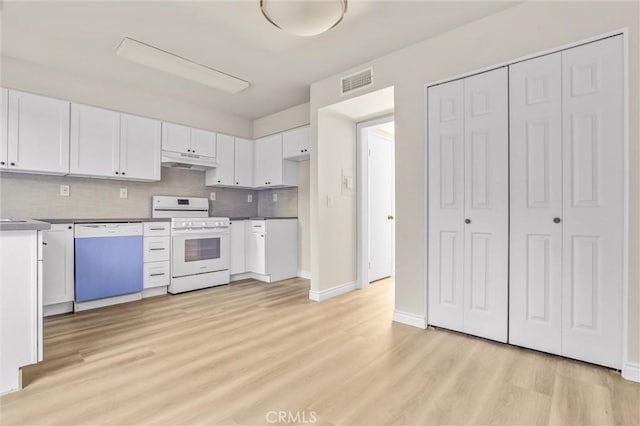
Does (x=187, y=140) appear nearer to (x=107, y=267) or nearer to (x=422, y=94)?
(x=107, y=267)

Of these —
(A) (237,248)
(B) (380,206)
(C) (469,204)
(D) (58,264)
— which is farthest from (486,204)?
(D) (58,264)

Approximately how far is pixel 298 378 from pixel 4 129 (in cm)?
342

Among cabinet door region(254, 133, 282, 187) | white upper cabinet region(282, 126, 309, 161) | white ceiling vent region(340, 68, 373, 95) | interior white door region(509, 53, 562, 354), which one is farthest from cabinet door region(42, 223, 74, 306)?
interior white door region(509, 53, 562, 354)

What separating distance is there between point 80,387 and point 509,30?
11.7 ft

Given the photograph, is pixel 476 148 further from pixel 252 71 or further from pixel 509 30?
pixel 252 71

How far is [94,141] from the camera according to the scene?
331cm

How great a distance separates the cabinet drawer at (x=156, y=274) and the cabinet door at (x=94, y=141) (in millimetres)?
1109

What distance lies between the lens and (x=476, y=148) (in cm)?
238

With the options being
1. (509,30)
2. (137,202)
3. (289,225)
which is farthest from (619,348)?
(137,202)

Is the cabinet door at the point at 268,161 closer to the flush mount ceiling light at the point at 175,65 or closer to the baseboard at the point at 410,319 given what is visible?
the flush mount ceiling light at the point at 175,65

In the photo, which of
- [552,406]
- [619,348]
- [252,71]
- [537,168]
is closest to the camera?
[552,406]

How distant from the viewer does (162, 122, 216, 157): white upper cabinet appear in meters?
3.87

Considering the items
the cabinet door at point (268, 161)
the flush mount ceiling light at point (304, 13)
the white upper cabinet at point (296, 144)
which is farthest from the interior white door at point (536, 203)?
the cabinet door at point (268, 161)

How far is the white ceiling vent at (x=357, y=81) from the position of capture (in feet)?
9.80
